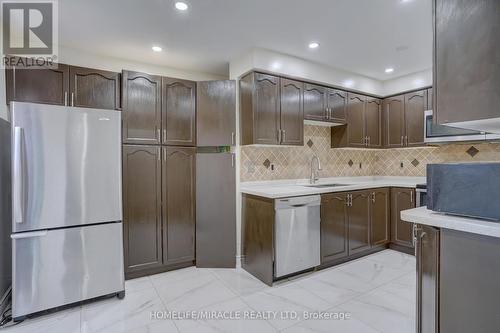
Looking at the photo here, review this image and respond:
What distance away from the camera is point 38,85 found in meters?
2.44

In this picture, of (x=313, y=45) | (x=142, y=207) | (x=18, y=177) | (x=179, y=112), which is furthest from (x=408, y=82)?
(x=18, y=177)

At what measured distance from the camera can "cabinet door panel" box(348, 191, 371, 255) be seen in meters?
3.24

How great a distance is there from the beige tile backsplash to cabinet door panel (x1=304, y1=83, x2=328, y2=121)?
14.5 inches

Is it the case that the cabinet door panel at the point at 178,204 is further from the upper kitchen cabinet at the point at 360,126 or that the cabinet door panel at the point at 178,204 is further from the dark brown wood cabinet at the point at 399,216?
the dark brown wood cabinet at the point at 399,216

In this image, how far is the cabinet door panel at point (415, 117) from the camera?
3.67m

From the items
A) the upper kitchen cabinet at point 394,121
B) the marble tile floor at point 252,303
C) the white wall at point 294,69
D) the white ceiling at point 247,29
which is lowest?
the marble tile floor at point 252,303

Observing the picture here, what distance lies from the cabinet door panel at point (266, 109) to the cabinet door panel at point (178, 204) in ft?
2.88

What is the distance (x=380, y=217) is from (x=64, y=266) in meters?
3.75

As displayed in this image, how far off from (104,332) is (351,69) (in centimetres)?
408

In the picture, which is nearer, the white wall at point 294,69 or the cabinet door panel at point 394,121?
the white wall at point 294,69

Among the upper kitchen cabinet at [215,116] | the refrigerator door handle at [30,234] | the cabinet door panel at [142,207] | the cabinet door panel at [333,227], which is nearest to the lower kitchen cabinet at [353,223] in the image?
the cabinet door panel at [333,227]

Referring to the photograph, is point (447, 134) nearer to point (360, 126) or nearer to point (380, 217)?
point (360, 126)

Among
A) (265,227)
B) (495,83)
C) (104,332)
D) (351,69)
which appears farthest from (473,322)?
(351,69)

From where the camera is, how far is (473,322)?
1.09 m
